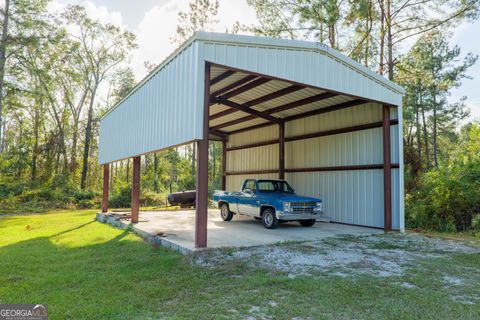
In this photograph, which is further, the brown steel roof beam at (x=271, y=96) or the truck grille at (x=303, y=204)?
the brown steel roof beam at (x=271, y=96)

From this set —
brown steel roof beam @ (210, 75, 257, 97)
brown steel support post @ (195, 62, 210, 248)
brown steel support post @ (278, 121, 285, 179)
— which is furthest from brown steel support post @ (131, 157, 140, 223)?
brown steel support post @ (278, 121, 285, 179)

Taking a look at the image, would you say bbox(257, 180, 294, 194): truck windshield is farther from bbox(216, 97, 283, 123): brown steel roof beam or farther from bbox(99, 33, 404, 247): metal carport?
bbox(216, 97, 283, 123): brown steel roof beam

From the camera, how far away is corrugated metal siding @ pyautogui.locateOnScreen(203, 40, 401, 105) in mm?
7109

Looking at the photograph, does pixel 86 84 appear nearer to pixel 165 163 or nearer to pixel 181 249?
pixel 165 163

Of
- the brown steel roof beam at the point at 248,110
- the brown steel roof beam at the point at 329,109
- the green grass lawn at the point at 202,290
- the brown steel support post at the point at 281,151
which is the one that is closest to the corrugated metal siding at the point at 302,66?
the brown steel roof beam at the point at 329,109

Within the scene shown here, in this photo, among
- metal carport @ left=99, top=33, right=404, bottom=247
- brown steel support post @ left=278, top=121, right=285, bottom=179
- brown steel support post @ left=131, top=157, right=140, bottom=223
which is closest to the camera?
metal carport @ left=99, top=33, right=404, bottom=247

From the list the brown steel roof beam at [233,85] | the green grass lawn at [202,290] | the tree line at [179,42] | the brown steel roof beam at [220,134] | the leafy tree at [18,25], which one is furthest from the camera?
the leafy tree at [18,25]

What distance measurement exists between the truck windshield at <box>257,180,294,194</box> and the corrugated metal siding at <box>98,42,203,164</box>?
3.79 metres

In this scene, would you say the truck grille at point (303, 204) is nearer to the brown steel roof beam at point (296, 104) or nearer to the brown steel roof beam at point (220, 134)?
the brown steel roof beam at point (296, 104)

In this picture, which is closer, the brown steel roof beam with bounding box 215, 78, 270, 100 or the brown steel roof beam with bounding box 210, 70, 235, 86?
the brown steel roof beam with bounding box 210, 70, 235, 86

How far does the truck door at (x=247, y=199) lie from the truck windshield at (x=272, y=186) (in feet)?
0.86

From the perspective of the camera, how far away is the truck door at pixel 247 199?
1047cm

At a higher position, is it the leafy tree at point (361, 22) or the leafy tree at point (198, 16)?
the leafy tree at point (198, 16)

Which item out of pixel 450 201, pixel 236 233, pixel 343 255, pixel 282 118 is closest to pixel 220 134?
pixel 282 118
